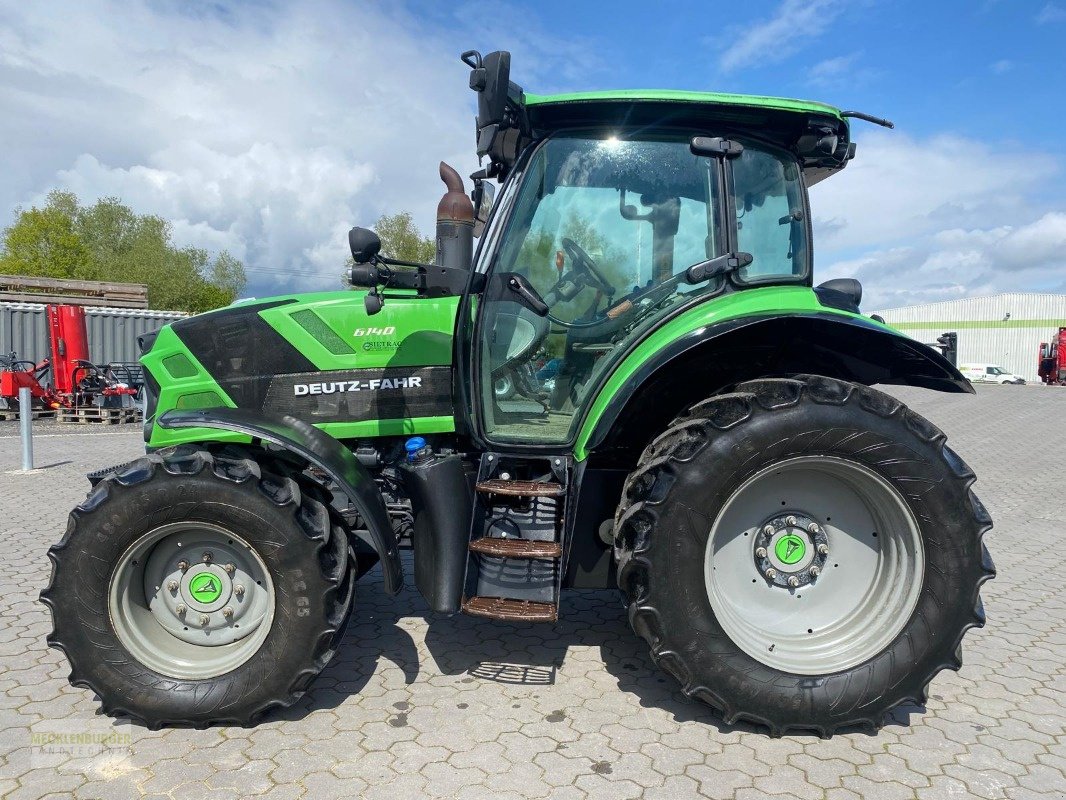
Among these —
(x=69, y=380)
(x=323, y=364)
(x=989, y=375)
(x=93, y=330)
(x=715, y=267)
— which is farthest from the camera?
(x=989, y=375)

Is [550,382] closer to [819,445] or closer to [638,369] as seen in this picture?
[638,369]

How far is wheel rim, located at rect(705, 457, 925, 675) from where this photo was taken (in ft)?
9.40

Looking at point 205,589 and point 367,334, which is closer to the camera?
point 205,589

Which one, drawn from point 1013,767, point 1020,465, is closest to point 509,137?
point 1013,767

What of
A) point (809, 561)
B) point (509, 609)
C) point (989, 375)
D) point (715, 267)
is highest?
point (715, 267)

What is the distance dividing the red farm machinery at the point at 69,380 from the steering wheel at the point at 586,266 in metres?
13.1

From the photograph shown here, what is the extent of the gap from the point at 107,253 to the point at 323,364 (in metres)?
47.4

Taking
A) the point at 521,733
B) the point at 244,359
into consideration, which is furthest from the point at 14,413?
the point at 521,733

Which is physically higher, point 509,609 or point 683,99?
point 683,99

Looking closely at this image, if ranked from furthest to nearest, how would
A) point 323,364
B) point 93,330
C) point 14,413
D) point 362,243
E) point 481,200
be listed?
point 93,330 < point 14,413 < point 481,200 < point 323,364 < point 362,243

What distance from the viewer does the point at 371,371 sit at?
11.2ft

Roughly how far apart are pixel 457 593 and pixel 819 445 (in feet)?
5.06

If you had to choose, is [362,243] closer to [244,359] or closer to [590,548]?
[244,359]

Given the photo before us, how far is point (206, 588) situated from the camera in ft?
9.43
